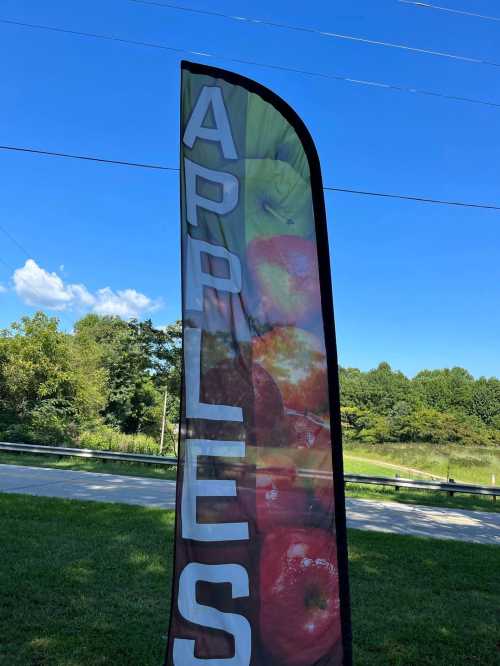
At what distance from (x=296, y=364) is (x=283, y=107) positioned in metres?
1.27

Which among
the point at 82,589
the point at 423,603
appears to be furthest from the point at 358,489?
the point at 82,589

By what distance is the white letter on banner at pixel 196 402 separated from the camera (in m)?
2.50

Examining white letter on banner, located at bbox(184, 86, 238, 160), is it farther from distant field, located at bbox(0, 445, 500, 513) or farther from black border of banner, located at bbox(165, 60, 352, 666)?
distant field, located at bbox(0, 445, 500, 513)

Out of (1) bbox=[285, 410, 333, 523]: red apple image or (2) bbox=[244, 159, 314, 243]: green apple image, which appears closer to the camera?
(1) bbox=[285, 410, 333, 523]: red apple image

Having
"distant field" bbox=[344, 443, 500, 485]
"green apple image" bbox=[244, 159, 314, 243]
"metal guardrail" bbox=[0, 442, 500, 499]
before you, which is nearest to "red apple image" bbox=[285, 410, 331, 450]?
"green apple image" bbox=[244, 159, 314, 243]

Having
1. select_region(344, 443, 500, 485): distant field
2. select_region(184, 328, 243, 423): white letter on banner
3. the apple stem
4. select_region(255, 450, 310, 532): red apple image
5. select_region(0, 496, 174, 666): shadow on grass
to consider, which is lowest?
select_region(344, 443, 500, 485): distant field

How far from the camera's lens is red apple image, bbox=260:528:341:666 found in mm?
2336

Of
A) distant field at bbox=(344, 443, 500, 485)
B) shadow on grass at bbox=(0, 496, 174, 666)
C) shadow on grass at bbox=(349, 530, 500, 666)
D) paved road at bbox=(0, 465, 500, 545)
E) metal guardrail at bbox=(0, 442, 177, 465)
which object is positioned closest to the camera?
shadow on grass at bbox=(0, 496, 174, 666)

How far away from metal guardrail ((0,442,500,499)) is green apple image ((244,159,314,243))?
46.6 feet

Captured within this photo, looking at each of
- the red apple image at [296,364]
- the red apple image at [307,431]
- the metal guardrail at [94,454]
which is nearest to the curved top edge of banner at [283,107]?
the red apple image at [296,364]

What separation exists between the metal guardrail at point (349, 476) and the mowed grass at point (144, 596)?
27.5 feet

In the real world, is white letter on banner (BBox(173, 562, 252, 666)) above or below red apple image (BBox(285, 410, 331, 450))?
below

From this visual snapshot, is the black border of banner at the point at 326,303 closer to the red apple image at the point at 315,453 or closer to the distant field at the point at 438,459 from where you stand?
the red apple image at the point at 315,453

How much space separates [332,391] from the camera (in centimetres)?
250
